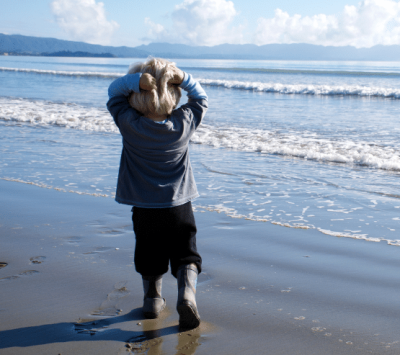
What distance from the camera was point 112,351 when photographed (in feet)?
6.97

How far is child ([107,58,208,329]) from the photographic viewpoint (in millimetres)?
2217

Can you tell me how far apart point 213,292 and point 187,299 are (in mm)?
559

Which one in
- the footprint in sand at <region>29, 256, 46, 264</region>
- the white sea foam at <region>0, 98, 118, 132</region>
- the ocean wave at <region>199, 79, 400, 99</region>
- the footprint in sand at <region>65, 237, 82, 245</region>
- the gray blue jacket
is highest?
the ocean wave at <region>199, 79, 400, 99</region>

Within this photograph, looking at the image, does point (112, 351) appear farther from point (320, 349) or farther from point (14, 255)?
point (14, 255)

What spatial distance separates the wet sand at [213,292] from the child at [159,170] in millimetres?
245

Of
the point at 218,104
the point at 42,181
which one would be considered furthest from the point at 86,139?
the point at 218,104

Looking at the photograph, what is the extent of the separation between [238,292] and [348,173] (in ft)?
14.3

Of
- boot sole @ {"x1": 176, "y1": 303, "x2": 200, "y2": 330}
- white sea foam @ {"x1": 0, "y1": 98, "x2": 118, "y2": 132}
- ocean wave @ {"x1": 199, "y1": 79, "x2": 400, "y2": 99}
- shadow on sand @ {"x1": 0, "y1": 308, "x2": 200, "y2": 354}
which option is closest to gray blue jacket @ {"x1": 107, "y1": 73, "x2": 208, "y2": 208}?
boot sole @ {"x1": 176, "y1": 303, "x2": 200, "y2": 330}

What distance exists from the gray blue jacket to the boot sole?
56 cm

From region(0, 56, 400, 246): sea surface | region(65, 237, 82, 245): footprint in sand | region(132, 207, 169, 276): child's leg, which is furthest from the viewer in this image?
region(0, 56, 400, 246): sea surface

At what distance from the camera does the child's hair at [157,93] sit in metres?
2.19

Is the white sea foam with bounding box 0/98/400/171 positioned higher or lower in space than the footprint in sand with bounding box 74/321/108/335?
higher

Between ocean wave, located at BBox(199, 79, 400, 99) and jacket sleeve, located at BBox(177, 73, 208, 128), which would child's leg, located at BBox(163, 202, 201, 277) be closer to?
jacket sleeve, located at BBox(177, 73, 208, 128)

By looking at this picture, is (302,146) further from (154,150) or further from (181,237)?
(154,150)
